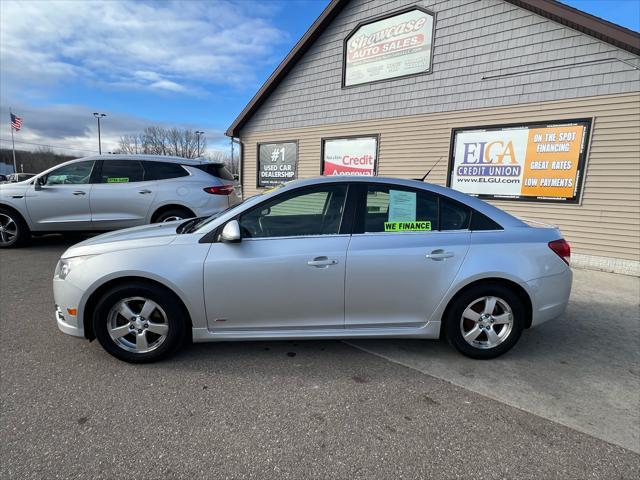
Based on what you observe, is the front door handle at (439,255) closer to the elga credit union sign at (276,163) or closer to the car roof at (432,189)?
the car roof at (432,189)

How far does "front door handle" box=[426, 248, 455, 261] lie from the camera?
297cm

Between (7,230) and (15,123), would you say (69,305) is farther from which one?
(15,123)

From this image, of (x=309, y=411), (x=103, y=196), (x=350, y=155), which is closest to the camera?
(x=309, y=411)

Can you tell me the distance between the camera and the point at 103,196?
22.2 ft

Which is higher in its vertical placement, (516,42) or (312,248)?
(516,42)

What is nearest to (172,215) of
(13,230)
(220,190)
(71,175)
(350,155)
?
(220,190)

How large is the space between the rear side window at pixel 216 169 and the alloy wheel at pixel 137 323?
465 cm

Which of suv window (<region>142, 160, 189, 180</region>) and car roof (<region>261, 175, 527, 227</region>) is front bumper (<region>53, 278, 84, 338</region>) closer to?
car roof (<region>261, 175, 527, 227</region>)

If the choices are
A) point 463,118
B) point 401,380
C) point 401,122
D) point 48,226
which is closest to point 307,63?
point 401,122

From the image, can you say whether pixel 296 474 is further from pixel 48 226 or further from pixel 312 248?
pixel 48 226

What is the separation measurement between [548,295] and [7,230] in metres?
8.85

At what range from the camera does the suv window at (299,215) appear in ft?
9.78

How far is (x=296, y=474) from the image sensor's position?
1.94 metres

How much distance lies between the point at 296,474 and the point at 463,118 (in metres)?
8.10
